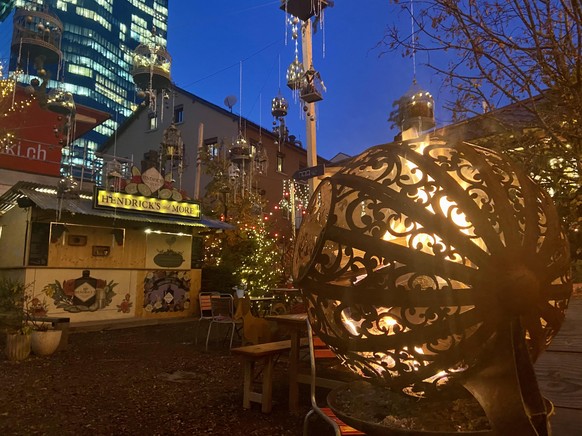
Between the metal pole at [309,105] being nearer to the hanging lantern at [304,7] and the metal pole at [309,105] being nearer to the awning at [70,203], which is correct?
the hanging lantern at [304,7]

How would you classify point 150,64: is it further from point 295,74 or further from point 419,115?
point 419,115

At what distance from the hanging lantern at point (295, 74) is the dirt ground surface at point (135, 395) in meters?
5.51

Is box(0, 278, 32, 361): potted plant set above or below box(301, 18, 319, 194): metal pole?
below

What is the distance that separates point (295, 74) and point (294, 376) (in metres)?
6.00

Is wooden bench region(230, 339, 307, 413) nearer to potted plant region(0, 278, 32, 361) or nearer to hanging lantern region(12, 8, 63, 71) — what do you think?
potted plant region(0, 278, 32, 361)

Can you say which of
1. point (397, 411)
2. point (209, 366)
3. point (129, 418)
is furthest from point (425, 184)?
point (209, 366)

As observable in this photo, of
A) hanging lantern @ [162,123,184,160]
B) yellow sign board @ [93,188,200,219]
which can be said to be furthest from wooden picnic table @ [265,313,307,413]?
hanging lantern @ [162,123,184,160]

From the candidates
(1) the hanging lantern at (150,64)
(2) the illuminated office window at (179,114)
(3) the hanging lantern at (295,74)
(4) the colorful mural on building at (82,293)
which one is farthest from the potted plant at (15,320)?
(2) the illuminated office window at (179,114)

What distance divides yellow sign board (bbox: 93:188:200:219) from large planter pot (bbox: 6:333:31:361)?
4.62m

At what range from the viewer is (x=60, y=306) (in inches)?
447

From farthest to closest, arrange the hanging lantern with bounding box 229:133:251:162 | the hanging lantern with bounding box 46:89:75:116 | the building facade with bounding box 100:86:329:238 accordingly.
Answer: the building facade with bounding box 100:86:329:238 → the hanging lantern with bounding box 229:133:251:162 → the hanging lantern with bounding box 46:89:75:116

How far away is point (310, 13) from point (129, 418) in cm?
737

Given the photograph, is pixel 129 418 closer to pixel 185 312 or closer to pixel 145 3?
pixel 185 312

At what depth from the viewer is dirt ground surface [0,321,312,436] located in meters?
4.40
